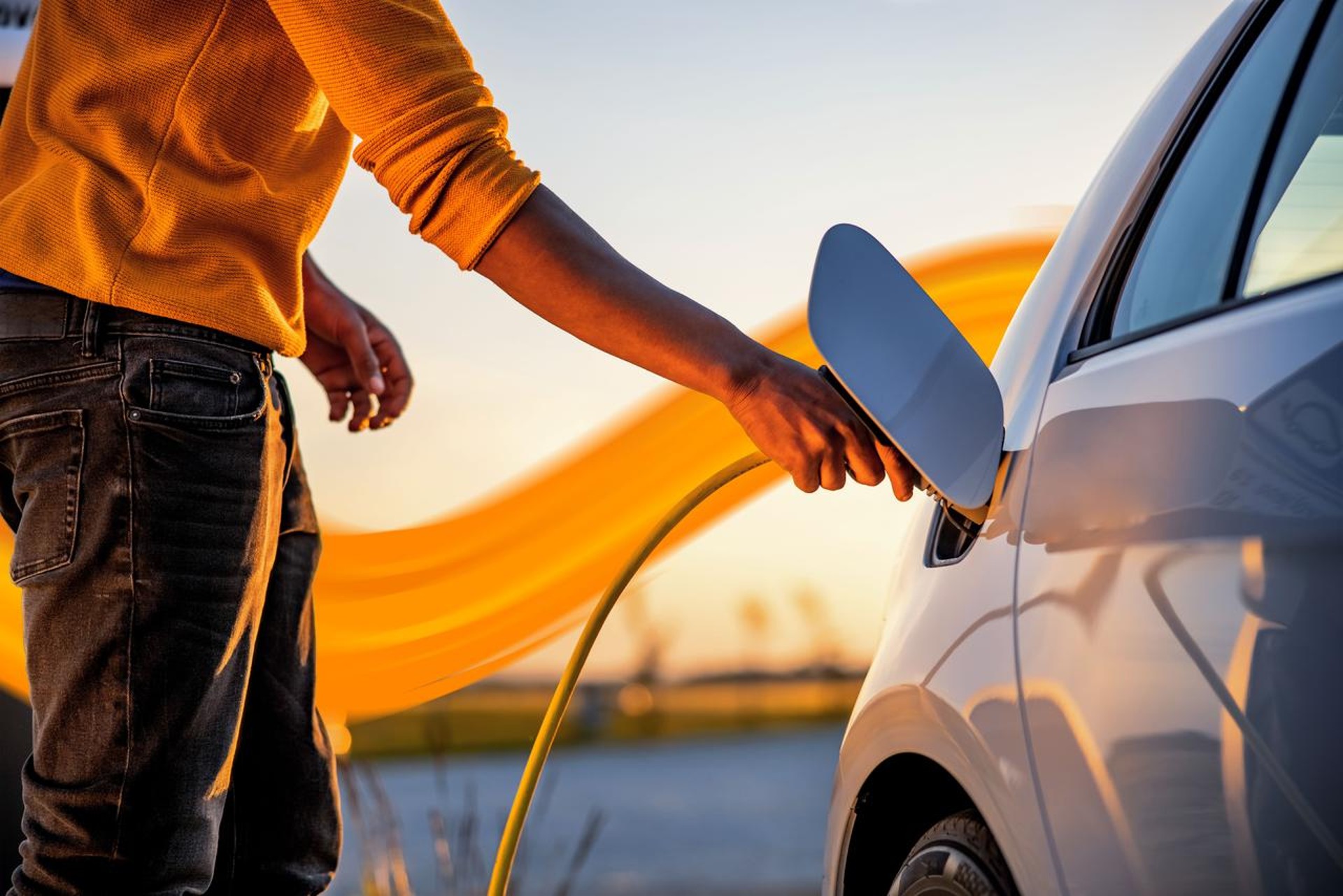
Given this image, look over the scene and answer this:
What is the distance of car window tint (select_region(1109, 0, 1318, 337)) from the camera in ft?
3.66

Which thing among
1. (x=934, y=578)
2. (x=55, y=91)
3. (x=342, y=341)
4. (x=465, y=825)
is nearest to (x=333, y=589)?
(x=465, y=825)

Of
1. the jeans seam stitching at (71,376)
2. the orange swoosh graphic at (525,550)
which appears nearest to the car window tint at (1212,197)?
the jeans seam stitching at (71,376)

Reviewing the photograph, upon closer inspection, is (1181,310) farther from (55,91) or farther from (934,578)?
(55,91)

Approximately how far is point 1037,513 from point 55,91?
115 cm

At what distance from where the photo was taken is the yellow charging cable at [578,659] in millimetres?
1600

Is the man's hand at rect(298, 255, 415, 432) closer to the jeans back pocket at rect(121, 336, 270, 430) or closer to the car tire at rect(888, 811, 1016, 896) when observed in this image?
the jeans back pocket at rect(121, 336, 270, 430)

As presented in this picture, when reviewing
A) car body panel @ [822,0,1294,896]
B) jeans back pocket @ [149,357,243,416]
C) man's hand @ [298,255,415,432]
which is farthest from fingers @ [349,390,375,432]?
car body panel @ [822,0,1294,896]

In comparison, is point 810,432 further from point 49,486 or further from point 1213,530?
point 49,486

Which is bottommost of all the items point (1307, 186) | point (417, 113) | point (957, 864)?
point (957, 864)

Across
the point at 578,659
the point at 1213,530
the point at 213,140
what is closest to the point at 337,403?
the point at 578,659

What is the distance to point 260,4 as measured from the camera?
4.61 feet

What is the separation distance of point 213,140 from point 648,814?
7.65 metres

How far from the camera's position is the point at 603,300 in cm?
134

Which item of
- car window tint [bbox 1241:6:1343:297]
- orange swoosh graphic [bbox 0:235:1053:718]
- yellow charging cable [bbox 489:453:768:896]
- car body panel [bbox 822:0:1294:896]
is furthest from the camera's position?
→ orange swoosh graphic [bbox 0:235:1053:718]
